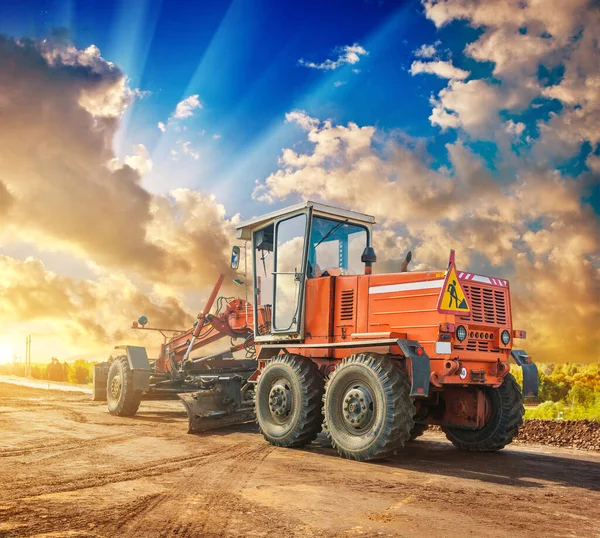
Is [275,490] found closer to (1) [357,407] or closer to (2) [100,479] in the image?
(2) [100,479]

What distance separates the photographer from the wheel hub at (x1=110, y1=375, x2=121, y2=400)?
1507 cm

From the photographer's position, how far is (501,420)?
989cm

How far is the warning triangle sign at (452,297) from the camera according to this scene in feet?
28.9

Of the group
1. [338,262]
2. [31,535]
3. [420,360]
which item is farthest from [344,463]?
[31,535]

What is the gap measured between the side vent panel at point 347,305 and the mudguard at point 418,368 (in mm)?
1570

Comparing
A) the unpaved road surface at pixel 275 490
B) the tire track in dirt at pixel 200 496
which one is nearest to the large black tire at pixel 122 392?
the unpaved road surface at pixel 275 490

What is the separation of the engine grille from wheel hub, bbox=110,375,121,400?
930cm

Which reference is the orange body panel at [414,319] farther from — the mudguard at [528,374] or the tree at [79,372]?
the tree at [79,372]

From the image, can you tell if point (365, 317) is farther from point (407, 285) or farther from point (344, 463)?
point (344, 463)

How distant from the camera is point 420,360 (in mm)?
8453

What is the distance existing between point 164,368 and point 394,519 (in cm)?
1142

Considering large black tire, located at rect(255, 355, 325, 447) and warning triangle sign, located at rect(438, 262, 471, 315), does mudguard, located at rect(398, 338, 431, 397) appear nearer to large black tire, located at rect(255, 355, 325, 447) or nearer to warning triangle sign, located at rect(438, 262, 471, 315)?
warning triangle sign, located at rect(438, 262, 471, 315)

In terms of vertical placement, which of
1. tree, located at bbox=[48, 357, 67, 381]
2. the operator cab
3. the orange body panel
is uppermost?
the operator cab

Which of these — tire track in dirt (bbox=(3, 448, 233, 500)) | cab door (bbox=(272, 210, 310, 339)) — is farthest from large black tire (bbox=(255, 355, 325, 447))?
tire track in dirt (bbox=(3, 448, 233, 500))
